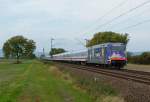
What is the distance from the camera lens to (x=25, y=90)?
22.6 m

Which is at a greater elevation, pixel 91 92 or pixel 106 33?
pixel 106 33

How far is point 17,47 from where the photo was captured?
149 meters

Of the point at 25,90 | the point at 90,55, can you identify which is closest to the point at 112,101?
the point at 25,90

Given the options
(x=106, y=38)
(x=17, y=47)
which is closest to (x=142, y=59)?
(x=106, y=38)

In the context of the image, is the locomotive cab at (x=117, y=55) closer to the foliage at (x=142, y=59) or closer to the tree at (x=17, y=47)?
the foliage at (x=142, y=59)

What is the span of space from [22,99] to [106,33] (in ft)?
326

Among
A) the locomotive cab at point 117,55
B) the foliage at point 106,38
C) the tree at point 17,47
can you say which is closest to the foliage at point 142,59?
the locomotive cab at point 117,55

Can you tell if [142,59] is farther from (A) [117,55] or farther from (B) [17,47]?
(B) [17,47]

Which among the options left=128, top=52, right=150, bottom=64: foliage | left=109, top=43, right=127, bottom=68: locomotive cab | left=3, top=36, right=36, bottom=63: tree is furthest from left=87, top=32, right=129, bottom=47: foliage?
left=109, top=43, right=127, bottom=68: locomotive cab

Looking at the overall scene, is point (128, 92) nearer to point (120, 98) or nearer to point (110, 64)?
point (120, 98)

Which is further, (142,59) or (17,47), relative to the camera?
(17,47)

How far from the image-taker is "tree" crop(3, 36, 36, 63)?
147000mm

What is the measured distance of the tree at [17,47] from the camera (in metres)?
147

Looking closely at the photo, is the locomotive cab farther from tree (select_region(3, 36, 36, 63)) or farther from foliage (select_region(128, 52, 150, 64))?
tree (select_region(3, 36, 36, 63))
